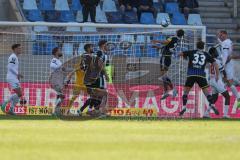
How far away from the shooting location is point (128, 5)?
29.1 m

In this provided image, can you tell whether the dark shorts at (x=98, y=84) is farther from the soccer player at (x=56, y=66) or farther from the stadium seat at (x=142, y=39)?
the stadium seat at (x=142, y=39)

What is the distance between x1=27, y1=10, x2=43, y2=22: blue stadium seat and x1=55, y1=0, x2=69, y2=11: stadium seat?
35.3 inches

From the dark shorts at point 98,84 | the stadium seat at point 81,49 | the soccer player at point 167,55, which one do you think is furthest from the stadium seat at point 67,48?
the dark shorts at point 98,84

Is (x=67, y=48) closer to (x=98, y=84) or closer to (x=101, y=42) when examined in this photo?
(x=101, y=42)

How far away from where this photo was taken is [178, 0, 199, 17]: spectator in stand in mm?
30078

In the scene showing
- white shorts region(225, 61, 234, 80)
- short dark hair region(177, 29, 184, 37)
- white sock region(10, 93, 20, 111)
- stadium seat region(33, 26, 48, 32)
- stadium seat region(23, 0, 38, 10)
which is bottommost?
white sock region(10, 93, 20, 111)

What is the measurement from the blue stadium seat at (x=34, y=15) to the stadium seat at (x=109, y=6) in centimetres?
280

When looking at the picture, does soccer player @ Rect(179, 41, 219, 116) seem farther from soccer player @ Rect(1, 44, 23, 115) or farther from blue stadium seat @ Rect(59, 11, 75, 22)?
blue stadium seat @ Rect(59, 11, 75, 22)

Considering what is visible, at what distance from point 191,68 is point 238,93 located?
2.65m

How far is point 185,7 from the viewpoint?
98.7 ft

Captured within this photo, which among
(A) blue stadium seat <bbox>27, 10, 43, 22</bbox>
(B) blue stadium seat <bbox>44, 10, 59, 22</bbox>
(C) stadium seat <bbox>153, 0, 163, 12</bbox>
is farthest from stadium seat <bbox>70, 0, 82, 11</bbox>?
(C) stadium seat <bbox>153, 0, 163, 12</bbox>

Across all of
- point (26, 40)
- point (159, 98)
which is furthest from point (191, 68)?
point (26, 40)

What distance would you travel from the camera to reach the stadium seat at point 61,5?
2842cm
